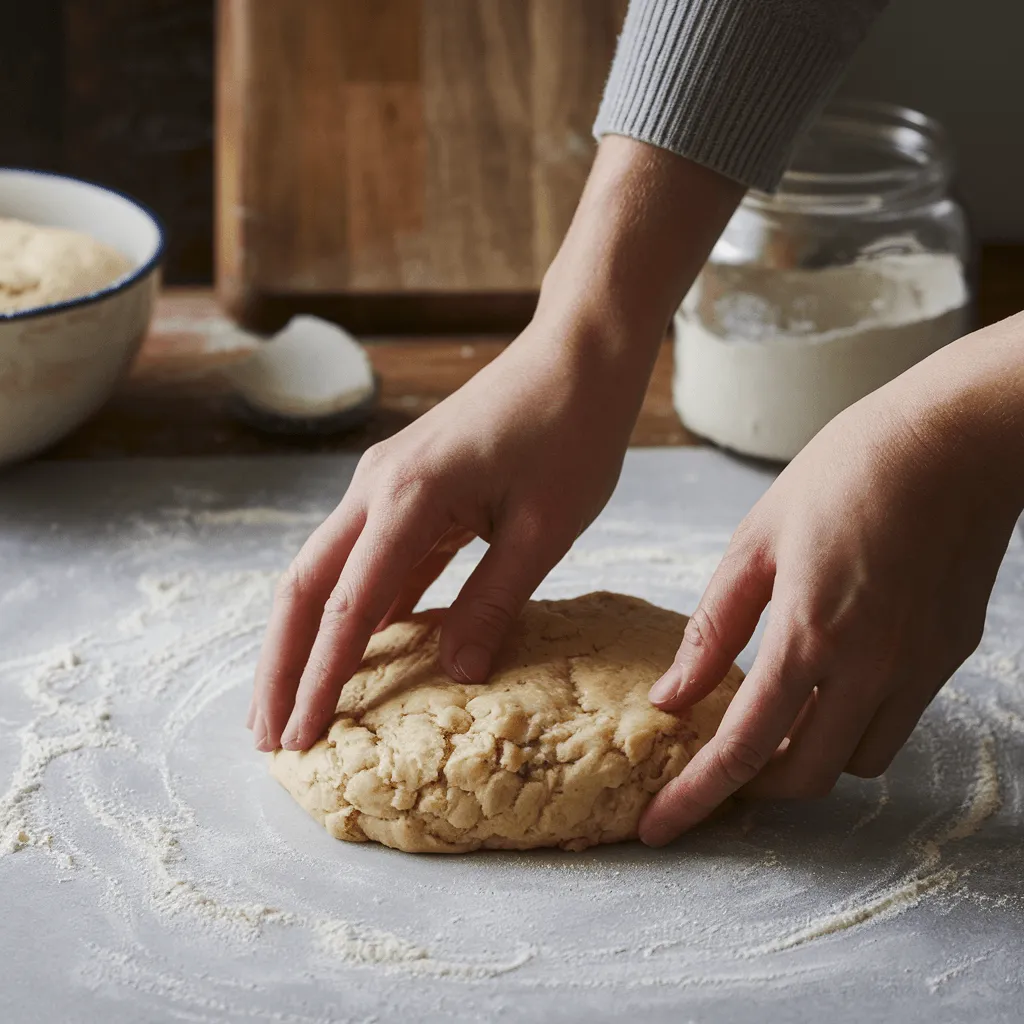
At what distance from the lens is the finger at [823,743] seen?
1024 mm

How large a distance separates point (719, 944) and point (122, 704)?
0.61m

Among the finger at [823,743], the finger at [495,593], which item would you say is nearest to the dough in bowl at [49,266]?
the finger at [495,593]

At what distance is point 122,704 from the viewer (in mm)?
1317

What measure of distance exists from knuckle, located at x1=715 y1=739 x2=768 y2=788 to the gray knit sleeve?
20.9 inches

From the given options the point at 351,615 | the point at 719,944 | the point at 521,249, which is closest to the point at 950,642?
the point at 719,944

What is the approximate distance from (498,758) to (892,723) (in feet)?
1.01

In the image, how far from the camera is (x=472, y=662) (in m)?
1.17

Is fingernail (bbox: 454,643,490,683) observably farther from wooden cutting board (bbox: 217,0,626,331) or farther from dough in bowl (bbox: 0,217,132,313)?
wooden cutting board (bbox: 217,0,626,331)

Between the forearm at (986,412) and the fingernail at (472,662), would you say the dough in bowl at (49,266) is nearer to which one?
the fingernail at (472,662)

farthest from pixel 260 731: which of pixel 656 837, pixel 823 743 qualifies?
pixel 823 743

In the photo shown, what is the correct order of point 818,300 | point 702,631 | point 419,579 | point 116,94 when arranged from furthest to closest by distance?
point 116,94 → point 818,300 → point 419,579 → point 702,631

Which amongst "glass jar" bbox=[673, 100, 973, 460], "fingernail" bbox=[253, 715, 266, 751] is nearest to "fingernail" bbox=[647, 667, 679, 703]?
"fingernail" bbox=[253, 715, 266, 751]

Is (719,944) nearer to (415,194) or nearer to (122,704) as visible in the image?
(122,704)

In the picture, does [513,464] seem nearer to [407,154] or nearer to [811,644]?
[811,644]
